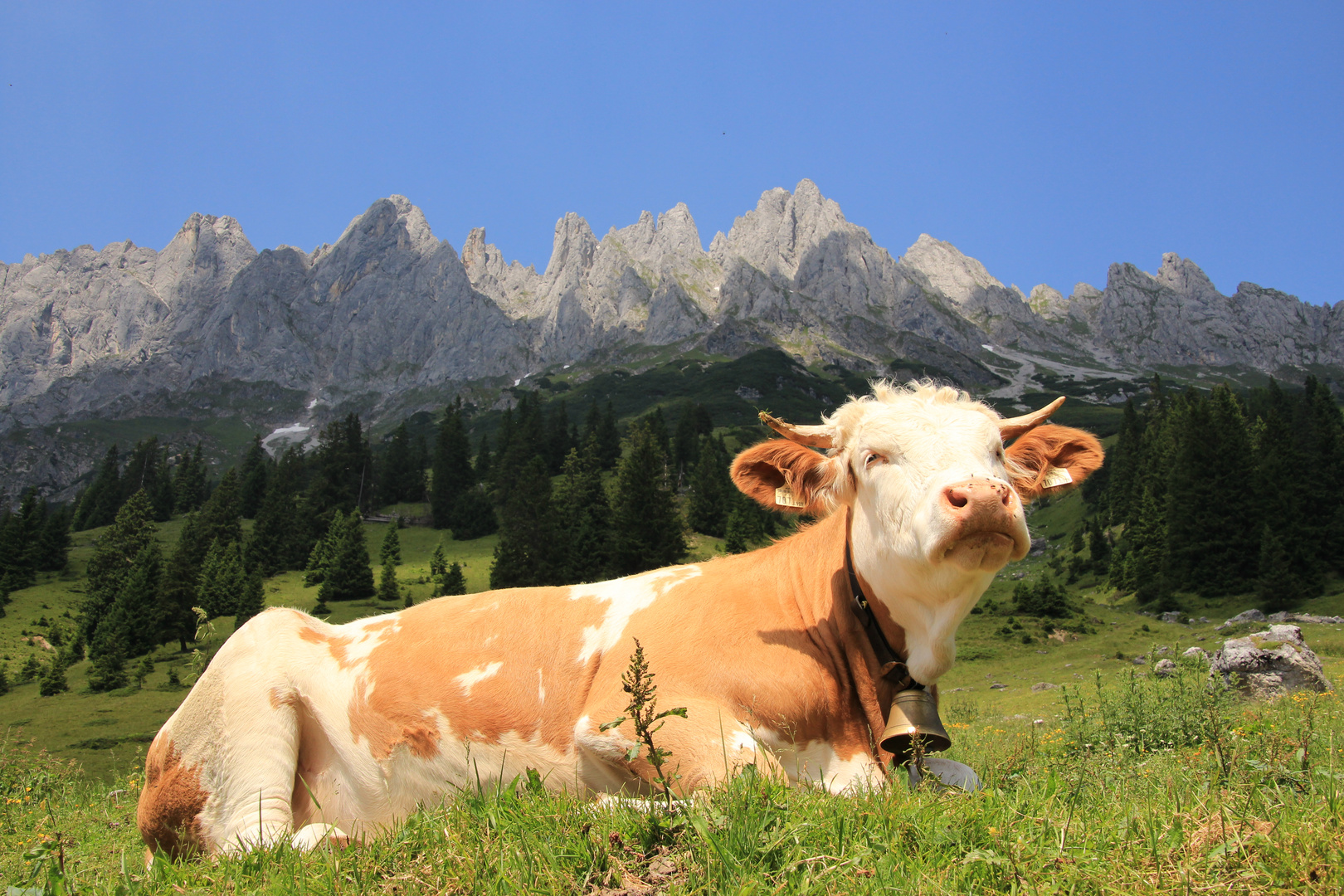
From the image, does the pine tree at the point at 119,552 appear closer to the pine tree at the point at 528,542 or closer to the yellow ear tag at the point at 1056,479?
the pine tree at the point at 528,542

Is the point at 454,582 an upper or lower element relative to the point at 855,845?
lower

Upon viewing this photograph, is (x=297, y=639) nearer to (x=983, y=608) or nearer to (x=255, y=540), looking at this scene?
(x=983, y=608)

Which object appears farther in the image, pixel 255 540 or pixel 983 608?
pixel 255 540

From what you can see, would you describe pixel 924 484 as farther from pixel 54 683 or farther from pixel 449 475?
pixel 449 475

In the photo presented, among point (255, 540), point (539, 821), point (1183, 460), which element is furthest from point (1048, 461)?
point (255, 540)

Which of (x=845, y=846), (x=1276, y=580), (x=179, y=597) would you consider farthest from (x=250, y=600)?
(x=1276, y=580)

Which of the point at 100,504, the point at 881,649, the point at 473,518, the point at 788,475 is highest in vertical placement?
the point at 100,504

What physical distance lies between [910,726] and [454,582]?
196 feet

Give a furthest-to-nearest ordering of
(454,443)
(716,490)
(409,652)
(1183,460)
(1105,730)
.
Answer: (454,443) < (716,490) < (1183,460) < (1105,730) < (409,652)

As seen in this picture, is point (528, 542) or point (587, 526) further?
point (587, 526)

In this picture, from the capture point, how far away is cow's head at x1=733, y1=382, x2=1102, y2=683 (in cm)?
357

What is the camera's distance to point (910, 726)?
157 inches

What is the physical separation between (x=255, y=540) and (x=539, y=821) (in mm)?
82229

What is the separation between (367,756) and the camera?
4.56 meters
